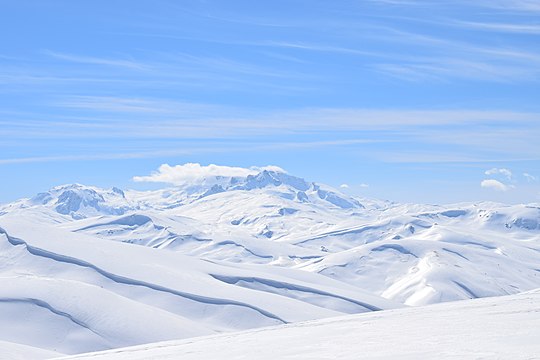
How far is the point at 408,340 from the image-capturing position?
84.6 feet

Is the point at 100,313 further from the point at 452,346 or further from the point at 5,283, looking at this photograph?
the point at 452,346

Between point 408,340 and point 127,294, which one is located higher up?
point 408,340

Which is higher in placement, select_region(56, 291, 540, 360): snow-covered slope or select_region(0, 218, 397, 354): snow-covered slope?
select_region(56, 291, 540, 360): snow-covered slope

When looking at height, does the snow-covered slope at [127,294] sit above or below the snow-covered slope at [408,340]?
below

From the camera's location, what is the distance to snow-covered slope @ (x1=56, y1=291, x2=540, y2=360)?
22141 mm

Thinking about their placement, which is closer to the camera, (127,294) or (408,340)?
(408,340)

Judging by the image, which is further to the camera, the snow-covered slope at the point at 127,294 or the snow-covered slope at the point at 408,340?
the snow-covered slope at the point at 127,294

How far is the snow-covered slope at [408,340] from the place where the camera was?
72.6 feet

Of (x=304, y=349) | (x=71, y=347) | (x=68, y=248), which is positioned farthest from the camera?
(x=68, y=248)

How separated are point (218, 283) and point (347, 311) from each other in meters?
26.8

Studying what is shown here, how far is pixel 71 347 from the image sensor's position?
90.2 meters

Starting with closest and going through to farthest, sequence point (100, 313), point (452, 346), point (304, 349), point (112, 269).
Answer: point (452, 346), point (304, 349), point (100, 313), point (112, 269)

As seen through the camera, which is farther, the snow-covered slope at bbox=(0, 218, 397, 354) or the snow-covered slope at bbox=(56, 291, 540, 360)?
the snow-covered slope at bbox=(0, 218, 397, 354)

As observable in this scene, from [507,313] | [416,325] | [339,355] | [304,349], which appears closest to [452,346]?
[339,355]
